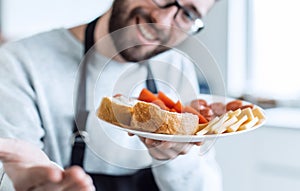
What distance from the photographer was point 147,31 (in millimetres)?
450

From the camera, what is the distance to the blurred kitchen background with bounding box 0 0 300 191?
54 centimetres

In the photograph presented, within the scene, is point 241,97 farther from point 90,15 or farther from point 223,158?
point 90,15

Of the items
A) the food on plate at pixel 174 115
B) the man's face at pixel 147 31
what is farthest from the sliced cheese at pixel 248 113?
the man's face at pixel 147 31

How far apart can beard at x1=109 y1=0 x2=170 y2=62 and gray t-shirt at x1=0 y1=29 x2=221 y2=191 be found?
0.01m

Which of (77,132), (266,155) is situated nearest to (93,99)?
(77,132)

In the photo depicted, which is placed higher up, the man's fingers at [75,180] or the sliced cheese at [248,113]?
the man's fingers at [75,180]

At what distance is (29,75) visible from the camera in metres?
0.50

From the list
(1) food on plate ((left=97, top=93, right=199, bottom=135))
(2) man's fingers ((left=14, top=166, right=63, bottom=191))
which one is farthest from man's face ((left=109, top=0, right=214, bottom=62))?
(2) man's fingers ((left=14, top=166, right=63, bottom=191))

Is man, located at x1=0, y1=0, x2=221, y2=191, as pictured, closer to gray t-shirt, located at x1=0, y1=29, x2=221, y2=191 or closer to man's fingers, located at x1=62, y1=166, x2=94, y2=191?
gray t-shirt, located at x1=0, y1=29, x2=221, y2=191

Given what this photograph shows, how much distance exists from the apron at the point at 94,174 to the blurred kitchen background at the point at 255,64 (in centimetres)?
7

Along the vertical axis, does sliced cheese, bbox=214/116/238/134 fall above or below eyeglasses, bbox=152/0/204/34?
below

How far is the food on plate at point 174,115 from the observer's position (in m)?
0.35

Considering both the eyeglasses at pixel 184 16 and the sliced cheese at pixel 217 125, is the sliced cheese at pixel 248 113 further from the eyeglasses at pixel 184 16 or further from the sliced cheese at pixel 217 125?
the eyeglasses at pixel 184 16

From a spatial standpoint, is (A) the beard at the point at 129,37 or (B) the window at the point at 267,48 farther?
(B) the window at the point at 267,48
